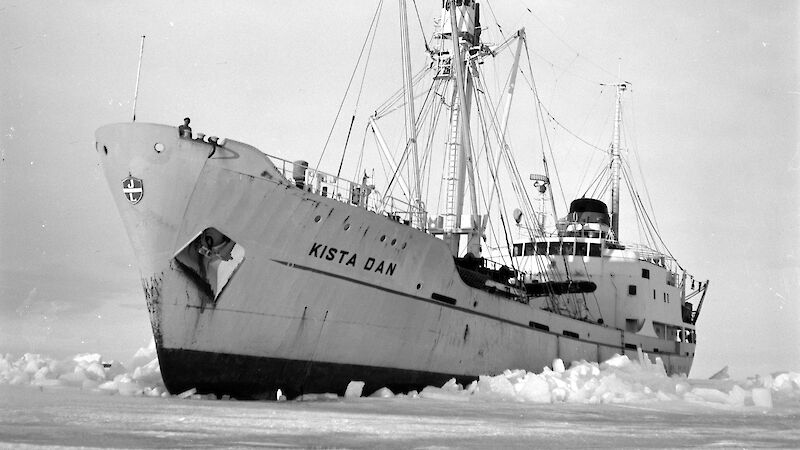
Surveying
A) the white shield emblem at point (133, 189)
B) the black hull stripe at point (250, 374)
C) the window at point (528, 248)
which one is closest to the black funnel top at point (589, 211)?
the window at point (528, 248)

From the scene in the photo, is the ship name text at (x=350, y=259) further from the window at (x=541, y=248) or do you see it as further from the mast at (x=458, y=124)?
the window at (x=541, y=248)

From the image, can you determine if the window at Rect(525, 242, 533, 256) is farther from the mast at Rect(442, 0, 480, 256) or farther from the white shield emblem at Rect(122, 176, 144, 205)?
the white shield emblem at Rect(122, 176, 144, 205)

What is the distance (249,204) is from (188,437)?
744 centimetres

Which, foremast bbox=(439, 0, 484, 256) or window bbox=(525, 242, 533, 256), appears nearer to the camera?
foremast bbox=(439, 0, 484, 256)

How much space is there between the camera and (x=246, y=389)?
17141 millimetres

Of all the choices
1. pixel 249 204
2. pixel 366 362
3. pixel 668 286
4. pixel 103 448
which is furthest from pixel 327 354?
pixel 668 286

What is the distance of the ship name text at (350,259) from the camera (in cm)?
1766

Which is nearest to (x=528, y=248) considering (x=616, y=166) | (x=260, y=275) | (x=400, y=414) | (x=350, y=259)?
(x=616, y=166)

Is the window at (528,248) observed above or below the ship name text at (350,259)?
above

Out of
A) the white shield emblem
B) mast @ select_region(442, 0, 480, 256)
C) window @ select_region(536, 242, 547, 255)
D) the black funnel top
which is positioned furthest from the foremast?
the white shield emblem

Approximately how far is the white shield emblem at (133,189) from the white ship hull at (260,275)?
0.25 feet

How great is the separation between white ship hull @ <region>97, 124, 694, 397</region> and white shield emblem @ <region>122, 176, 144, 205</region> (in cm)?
8

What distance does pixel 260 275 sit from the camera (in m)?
17.0

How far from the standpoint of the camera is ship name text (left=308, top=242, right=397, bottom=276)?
57.9ft
